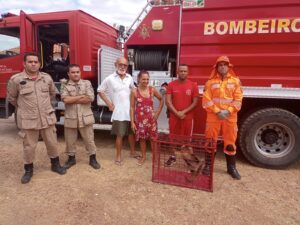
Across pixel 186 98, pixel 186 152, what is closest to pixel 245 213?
pixel 186 152

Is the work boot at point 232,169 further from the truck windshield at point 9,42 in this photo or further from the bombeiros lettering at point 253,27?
the truck windshield at point 9,42

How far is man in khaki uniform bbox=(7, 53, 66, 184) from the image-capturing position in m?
3.10

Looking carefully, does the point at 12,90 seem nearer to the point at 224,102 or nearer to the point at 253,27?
the point at 224,102

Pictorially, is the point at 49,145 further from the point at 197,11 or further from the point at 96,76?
the point at 197,11

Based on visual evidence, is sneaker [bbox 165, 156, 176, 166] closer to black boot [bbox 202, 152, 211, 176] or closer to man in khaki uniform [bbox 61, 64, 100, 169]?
black boot [bbox 202, 152, 211, 176]

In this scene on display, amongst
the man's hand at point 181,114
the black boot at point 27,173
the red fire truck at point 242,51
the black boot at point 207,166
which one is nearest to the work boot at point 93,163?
the black boot at point 27,173

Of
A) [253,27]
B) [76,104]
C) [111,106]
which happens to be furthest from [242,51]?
[76,104]

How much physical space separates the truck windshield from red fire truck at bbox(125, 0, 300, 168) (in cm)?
246

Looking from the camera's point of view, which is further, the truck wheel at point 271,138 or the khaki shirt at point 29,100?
the truck wheel at point 271,138

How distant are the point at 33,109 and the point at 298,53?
377cm

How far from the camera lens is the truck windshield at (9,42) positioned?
4.93 meters

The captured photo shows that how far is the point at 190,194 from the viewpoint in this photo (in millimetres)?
2953

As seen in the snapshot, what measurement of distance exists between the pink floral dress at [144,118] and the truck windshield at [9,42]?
3.01 meters

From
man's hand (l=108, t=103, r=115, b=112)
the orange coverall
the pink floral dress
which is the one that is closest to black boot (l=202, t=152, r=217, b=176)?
the orange coverall
